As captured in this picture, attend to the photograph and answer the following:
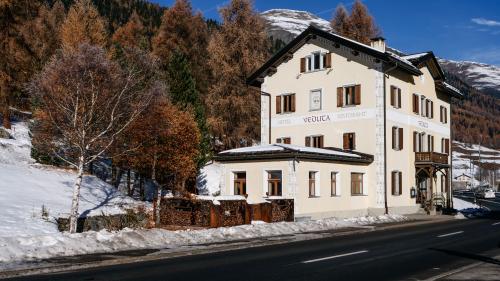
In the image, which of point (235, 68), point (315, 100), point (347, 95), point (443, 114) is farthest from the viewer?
point (235, 68)

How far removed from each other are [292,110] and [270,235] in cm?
2009

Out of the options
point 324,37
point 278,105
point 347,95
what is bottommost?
point 278,105

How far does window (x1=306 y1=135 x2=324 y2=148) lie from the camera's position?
40.2m

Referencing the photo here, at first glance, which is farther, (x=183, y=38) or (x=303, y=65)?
(x=183, y=38)

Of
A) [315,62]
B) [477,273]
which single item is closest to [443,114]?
[315,62]

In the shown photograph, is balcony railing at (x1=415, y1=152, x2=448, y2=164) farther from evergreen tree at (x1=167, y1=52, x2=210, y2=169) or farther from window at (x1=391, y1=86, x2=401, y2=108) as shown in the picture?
evergreen tree at (x1=167, y1=52, x2=210, y2=169)

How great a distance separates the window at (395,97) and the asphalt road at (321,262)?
19263 millimetres

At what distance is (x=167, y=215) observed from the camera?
26.8m

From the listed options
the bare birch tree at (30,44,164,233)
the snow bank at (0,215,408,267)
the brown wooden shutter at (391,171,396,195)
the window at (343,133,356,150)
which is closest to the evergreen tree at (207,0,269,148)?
the window at (343,133,356,150)

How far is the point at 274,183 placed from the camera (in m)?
32.0

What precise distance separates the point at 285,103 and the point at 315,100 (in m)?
2.78

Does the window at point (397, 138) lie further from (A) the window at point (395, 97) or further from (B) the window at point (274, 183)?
(B) the window at point (274, 183)

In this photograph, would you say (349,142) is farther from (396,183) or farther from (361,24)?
(361,24)

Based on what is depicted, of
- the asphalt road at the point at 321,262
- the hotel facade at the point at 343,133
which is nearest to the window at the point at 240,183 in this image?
the hotel facade at the point at 343,133
